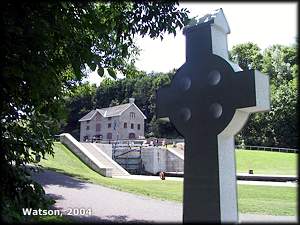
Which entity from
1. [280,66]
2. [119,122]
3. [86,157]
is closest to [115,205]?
[86,157]

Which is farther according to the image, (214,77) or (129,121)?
(129,121)

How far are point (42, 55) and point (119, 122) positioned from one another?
218 feet

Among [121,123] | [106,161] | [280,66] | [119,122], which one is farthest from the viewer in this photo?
[121,123]

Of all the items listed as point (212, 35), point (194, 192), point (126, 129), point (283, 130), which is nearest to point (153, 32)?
point (212, 35)

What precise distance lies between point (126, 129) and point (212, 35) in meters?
66.9

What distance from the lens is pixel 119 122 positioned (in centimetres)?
7106

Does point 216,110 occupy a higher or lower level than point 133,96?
lower

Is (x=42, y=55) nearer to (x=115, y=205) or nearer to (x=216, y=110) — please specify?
(x=216, y=110)

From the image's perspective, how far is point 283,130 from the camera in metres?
51.3

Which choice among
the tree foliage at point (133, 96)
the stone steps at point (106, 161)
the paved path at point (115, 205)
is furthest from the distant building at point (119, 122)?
the paved path at point (115, 205)

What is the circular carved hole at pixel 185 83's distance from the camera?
5789 mm

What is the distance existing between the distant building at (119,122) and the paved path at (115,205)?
55855 millimetres

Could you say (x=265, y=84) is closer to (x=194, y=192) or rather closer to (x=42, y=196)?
(x=194, y=192)

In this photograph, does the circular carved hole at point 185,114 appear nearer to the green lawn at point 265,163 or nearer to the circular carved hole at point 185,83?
the circular carved hole at point 185,83
